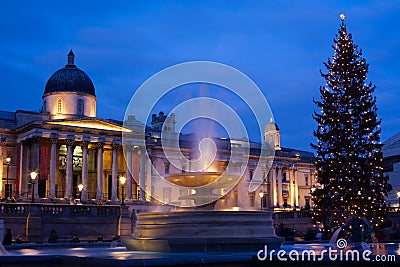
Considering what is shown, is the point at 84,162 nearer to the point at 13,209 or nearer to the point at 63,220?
the point at 63,220

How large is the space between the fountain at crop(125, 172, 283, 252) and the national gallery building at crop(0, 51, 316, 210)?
1659 inches

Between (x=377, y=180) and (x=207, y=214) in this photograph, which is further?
(x=377, y=180)

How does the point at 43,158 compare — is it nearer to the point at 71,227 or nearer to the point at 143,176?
the point at 143,176

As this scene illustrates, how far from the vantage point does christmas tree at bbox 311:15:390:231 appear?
35.7 metres

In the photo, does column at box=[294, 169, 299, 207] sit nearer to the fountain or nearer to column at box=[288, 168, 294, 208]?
column at box=[288, 168, 294, 208]

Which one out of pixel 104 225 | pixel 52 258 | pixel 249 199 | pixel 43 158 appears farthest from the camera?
pixel 249 199

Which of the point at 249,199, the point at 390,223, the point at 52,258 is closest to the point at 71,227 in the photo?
the point at 390,223

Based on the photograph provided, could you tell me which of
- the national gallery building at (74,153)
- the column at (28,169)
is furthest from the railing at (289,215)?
the column at (28,169)

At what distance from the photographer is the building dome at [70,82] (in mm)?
68250

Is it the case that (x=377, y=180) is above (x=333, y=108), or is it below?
below

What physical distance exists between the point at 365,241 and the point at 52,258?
38.8ft

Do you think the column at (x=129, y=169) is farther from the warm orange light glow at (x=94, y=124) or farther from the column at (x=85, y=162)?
the column at (x=85, y=162)

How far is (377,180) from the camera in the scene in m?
35.9

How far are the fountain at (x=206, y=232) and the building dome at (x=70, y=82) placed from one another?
176ft
